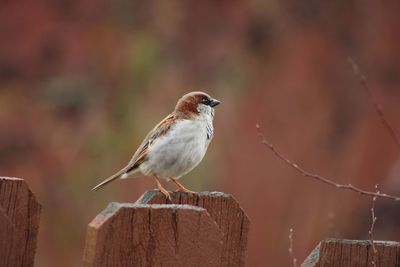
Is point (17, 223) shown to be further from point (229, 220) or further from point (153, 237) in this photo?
point (229, 220)

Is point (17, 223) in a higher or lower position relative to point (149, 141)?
lower

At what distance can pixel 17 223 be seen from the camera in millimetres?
2773

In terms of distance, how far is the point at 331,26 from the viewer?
1097 cm

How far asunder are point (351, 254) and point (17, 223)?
34.2 inches

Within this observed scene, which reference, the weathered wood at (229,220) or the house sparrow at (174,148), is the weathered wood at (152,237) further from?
the house sparrow at (174,148)

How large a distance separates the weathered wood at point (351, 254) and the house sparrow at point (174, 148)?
66.3 inches

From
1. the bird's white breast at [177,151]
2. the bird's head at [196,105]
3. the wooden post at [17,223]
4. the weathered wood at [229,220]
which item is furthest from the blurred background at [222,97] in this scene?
the wooden post at [17,223]

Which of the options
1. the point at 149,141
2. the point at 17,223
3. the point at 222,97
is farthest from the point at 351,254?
the point at 222,97

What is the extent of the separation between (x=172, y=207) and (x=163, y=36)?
26.1 feet

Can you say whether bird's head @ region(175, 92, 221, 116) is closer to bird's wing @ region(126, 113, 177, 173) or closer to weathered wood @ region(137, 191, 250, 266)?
bird's wing @ region(126, 113, 177, 173)

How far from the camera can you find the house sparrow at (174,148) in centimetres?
457

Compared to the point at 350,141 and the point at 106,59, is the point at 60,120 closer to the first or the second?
the point at 106,59

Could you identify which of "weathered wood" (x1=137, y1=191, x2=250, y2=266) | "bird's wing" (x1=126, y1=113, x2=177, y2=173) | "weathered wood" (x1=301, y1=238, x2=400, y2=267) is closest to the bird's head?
"bird's wing" (x1=126, y1=113, x2=177, y2=173)

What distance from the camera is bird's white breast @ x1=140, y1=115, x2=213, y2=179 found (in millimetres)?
4566
